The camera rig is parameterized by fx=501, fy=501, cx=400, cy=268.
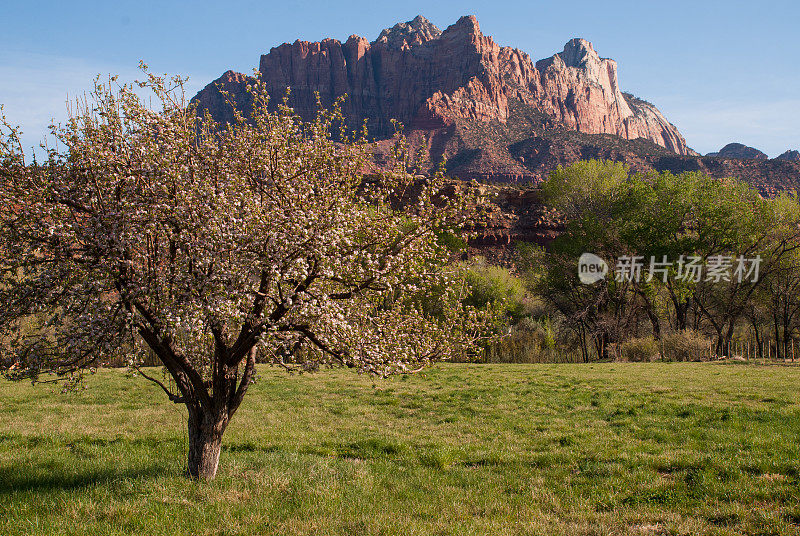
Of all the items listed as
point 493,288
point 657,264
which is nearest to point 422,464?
point 493,288

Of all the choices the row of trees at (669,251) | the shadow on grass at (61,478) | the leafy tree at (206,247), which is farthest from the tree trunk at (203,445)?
the row of trees at (669,251)

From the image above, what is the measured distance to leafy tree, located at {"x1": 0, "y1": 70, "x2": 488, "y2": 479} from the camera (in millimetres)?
6105

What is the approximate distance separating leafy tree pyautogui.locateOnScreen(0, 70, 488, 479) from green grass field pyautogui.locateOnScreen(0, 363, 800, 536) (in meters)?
1.66

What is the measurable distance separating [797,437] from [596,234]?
30.3 meters

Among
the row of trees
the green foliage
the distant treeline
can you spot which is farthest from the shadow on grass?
the row of trees

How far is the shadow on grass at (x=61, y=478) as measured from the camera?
776 centimetres

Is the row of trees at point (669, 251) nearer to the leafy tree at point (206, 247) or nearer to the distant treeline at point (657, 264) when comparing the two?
the distant treeline at point (657, 264)

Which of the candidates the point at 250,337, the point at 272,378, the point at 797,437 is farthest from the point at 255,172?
the point at 272,378

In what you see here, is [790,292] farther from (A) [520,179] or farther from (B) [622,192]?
(A) [520,179]

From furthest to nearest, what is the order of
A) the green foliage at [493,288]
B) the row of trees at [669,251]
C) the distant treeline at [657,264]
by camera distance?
the green foliage at [493,288] → the row of trees at [669,251] → the distant treeline at [657,264]

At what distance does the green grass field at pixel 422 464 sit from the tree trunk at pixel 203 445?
0.26 metres

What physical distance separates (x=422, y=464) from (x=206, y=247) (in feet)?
20.4

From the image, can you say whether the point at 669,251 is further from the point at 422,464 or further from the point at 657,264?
the point at 422,464

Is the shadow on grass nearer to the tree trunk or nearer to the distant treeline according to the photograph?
the tree trunk
